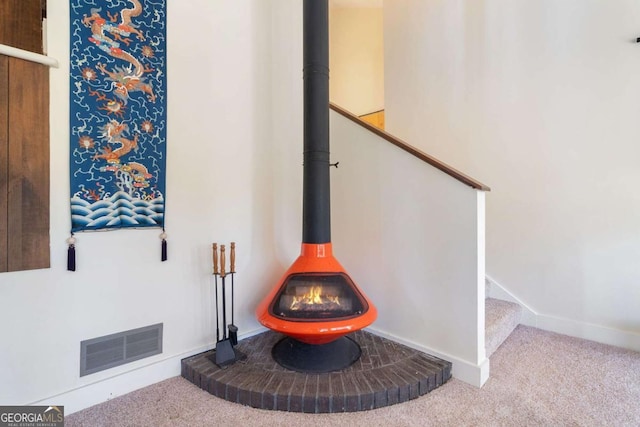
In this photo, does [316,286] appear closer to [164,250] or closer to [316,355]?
→ [316,355]

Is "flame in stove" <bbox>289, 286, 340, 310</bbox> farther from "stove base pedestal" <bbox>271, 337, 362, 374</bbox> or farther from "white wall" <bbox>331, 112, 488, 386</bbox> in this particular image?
"white wall" <bbox>331, 112, 488, 386</bbox>

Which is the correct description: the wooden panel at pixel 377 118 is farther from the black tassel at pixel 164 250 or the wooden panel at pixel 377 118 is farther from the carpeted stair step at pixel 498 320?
the black tassel at pixel 164 250

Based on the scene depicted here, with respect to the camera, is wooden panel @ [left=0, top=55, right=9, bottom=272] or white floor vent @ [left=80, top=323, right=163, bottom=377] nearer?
wooden panel @ [left=0, top=55, right=9, bottom=272]

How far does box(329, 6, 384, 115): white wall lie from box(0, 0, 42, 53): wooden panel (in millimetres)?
3626

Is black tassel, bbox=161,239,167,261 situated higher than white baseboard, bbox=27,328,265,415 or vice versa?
black tassel, bbox=161,239,167,261

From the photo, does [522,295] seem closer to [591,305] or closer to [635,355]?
[591,305]

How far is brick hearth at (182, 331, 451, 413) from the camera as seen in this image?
5.04ft

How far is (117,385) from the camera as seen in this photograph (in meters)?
1.67

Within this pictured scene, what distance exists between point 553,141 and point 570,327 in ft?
4.86

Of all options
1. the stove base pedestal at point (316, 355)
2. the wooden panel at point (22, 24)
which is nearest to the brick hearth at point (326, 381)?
the stove base pedestal at point (316, 355)

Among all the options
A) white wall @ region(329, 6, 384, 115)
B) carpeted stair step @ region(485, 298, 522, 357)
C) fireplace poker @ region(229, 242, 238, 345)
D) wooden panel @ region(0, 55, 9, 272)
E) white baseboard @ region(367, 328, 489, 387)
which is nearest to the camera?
wooden panel @ region(0, 55, 9, 272)

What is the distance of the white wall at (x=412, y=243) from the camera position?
1.77m

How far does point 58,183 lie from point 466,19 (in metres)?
3.55

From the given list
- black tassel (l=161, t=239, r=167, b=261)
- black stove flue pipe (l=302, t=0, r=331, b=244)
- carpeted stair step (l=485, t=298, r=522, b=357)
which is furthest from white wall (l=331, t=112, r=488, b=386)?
black tassel (l=161, t=239, r=167, b=261)
